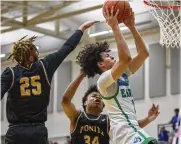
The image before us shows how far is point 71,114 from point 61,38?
11.8 meters

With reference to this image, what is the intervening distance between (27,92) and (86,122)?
115 cm

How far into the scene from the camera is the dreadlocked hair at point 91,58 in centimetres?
418

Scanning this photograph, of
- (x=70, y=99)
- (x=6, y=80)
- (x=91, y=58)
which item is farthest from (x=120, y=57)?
(x=70, y=99)

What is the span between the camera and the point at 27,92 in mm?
3787

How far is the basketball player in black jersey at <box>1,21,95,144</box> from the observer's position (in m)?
3.73

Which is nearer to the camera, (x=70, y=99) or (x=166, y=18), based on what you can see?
(x=70, y=99)

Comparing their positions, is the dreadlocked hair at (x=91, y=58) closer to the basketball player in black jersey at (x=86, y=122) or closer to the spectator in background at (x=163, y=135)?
the basketball player in black jersey at (x=86, y=122)

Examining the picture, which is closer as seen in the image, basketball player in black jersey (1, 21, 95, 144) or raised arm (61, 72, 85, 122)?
basketball player in black jersey (1, 21, 95, 144)

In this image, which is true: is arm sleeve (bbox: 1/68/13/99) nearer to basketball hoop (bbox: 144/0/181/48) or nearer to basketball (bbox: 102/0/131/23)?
basketball (bbox: 102/0/131/23)

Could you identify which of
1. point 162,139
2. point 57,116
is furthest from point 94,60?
point 57,116

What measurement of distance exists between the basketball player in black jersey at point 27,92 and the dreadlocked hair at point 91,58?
349mm

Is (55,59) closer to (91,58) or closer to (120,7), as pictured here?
(91,58)

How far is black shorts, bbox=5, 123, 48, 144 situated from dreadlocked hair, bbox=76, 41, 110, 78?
78 cm

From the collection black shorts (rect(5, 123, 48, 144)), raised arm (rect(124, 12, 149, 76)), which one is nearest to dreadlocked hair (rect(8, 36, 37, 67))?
black shorts (rect(5, 123, 48, 144))
